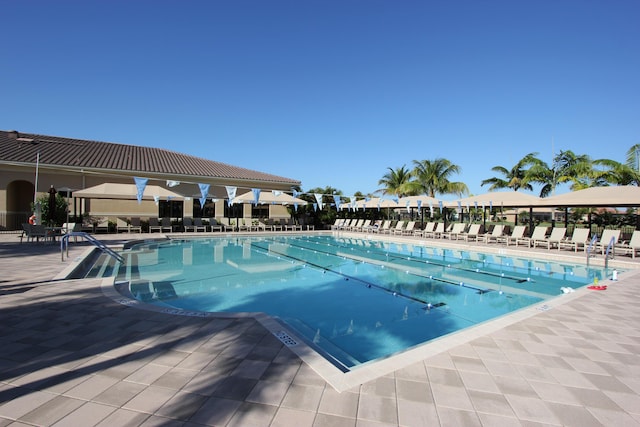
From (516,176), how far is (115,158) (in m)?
30.9

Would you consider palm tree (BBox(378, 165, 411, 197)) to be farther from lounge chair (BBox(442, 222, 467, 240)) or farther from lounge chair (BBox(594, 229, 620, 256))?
lounge chair (BBox(594, 229, 620, 256))

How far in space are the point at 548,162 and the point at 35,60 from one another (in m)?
31.8

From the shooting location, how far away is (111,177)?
1831cm

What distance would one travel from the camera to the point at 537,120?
1861cm

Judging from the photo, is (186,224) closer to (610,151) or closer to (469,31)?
(469,31)

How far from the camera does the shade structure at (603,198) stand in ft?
32.0

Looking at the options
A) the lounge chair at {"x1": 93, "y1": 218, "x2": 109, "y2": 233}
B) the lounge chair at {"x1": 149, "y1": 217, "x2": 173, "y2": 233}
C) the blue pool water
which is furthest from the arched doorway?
the blue pool water

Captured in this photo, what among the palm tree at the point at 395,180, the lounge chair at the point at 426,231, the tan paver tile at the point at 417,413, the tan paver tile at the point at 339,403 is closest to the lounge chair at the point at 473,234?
the lounge chair at the point at 426,231

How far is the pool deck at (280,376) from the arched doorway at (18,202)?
1727cm

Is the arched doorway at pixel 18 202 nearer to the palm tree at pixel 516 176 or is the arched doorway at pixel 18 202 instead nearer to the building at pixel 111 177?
the building at pixel 111 177

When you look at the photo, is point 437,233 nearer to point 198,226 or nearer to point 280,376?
point 198,226

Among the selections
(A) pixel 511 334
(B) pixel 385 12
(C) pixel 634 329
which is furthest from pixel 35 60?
(C) pixel 634 329

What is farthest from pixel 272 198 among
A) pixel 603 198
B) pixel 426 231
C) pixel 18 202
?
pixel 603 198

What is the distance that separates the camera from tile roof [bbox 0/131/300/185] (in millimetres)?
17125
